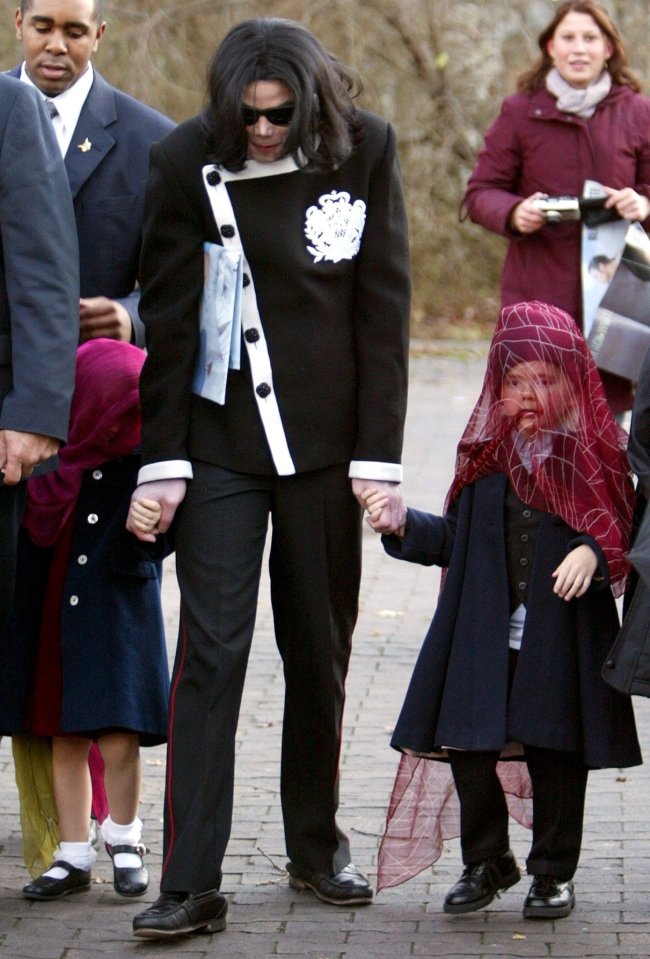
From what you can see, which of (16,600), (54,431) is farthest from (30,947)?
(54,431)

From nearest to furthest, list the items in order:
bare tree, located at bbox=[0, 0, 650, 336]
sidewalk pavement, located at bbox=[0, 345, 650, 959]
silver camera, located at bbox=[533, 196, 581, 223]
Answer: sidewalk pavement, located at bbox=[0, 345, 650, 959], silver camera, located at bbox=[533, 196, 581, 223], bare tree, located at bbox=[0, 0, 650, 336]

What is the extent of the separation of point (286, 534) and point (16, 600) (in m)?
0.72

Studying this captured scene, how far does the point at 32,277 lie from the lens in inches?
162

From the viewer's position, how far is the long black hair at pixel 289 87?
4020 millimetres

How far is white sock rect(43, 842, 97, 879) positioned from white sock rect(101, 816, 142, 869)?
6cm

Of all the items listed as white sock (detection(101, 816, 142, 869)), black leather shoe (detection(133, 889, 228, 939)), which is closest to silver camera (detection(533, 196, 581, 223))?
white sock (detection(101, 816, 142, 869))

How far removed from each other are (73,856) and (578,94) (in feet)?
11.7

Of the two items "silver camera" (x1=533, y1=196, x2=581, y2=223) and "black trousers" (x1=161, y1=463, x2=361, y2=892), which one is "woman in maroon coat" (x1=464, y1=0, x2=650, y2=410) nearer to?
"silver camera" (x1=533, y1=196, x2=581, y2=223)

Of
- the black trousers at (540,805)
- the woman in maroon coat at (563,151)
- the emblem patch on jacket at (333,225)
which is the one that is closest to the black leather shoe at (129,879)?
the black trousers at (540,805)

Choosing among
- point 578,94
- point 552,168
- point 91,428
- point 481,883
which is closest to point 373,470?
point 91,428

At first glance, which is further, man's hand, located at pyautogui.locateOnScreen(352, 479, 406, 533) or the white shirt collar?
the white shirt collar

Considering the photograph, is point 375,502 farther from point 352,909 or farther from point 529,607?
point 352,909

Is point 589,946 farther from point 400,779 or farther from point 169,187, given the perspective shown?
point 169,187

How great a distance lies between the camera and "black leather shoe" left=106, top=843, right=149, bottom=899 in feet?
14.8
